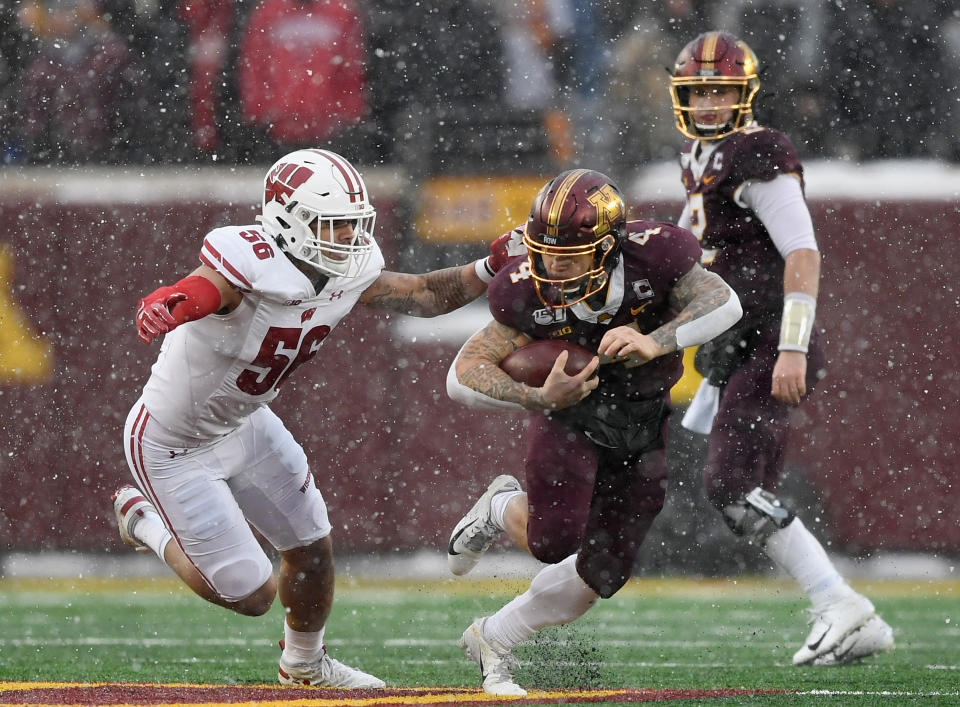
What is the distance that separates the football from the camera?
3602 mm

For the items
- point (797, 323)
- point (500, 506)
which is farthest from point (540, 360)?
point (797, 323)

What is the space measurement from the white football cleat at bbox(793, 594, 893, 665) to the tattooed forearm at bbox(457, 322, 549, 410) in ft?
3.97

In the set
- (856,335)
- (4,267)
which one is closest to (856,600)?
(856,335)

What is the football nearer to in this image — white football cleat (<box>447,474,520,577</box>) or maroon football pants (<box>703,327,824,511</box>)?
white football cleat (<box>447,474,520,577</box>)

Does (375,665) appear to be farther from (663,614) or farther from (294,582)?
(663,614)

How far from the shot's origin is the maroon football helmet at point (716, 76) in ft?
14.7

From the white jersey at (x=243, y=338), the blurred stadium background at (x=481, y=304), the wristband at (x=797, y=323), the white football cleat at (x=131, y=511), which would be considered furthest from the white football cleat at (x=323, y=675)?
the blurred stadium background at (x=481, y=304)

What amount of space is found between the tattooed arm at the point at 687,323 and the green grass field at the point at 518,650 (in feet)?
2.60

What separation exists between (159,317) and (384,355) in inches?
144

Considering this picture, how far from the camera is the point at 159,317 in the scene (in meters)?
3.30

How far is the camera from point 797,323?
4.21 m

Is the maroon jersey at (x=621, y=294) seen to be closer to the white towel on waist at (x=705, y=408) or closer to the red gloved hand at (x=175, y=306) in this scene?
the red gloved hand at (x=175, y=306)

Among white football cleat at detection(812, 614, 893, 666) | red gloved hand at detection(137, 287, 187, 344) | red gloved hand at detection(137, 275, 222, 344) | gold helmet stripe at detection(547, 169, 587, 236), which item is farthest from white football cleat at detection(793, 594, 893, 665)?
red gloved hand at detection(137, 287, 187, 344)

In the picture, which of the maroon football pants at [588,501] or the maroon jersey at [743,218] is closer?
the maroon football pants at [588,501]
